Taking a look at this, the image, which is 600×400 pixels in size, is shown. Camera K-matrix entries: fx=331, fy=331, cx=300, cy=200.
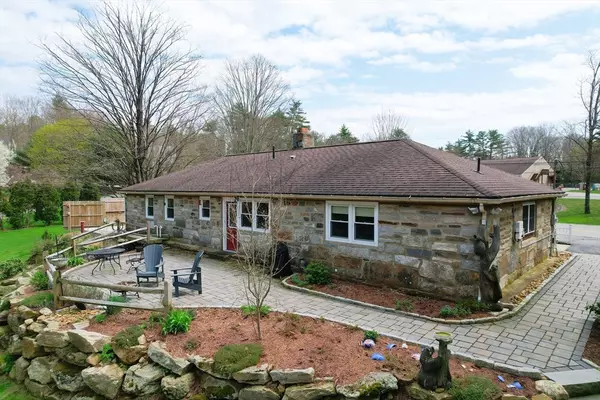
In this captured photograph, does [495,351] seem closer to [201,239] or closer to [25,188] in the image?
[201,239]

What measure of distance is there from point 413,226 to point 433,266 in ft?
3.38

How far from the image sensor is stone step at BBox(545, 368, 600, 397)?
14.7 ft

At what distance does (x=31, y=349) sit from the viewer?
7.11m

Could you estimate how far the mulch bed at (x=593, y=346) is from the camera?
5268 millimetres

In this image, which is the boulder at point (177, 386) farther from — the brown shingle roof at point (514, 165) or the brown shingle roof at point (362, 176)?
the brown shingle roof at point (514, 165)

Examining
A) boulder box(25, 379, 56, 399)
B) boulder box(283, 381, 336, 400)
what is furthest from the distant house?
boulder box(25, 379, 56, 399)

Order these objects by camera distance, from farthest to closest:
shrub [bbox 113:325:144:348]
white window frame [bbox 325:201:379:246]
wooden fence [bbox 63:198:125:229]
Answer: wooden fence [bbox 63:198:125:229] → white window frame [bbox 325:201:379:246] → shrub [bbox 113:325:144:348]

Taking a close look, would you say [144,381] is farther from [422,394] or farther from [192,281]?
[422,394]

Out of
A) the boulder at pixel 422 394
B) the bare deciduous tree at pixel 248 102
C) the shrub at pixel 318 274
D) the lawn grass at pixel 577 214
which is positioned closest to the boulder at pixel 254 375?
the boulder at pixel 422 394

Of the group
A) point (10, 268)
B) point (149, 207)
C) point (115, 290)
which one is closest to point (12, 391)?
point (115, 290)

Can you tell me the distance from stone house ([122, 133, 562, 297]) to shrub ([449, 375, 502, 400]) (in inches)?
130

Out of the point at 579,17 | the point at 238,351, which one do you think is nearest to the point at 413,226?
the point at 238,351

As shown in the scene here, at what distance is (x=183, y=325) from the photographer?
6168mm

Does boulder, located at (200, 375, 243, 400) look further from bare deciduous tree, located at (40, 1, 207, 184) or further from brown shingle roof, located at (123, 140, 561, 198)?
bare deciduous tree, located at (40, 1, 207, 184)
